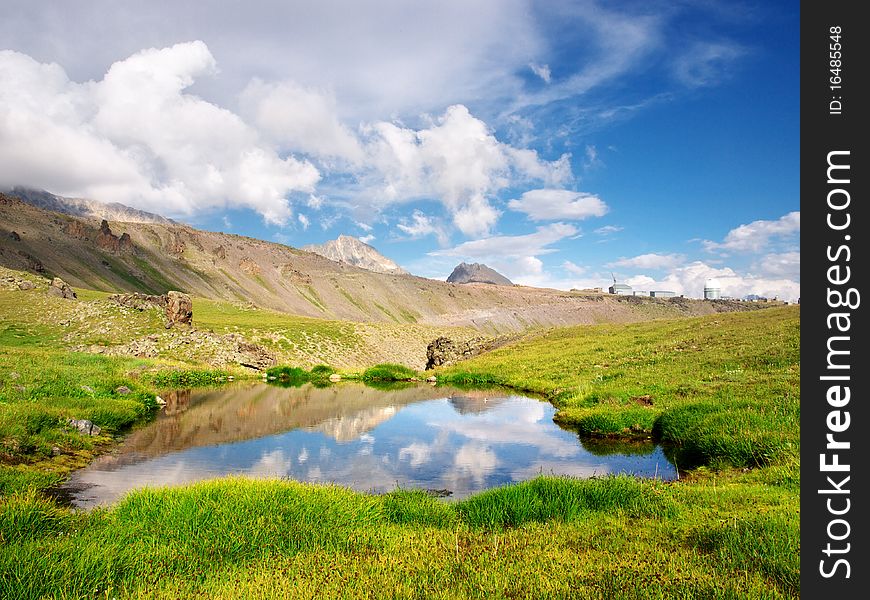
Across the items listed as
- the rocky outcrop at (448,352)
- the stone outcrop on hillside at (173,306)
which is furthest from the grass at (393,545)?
the stone outcrop on hillside at (173,306)

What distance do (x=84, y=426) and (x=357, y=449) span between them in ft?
28.7

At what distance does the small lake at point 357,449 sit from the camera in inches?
498

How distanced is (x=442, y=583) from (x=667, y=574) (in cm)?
252

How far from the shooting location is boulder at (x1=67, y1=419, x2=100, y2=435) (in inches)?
623

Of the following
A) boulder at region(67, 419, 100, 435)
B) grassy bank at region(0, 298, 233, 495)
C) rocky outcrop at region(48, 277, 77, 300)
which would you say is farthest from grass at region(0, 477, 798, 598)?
rocky outcrop at region(48, 277, 77, 300)

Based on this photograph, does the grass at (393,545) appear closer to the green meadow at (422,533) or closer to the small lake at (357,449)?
the green meadow at (422,533)

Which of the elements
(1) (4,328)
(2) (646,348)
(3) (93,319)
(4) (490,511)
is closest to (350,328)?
(3) (93,319)

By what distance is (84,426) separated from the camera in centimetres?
1603

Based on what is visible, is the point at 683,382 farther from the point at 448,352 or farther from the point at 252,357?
the point at 252,357

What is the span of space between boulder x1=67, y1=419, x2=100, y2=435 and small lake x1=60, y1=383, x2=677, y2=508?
1.15 metres

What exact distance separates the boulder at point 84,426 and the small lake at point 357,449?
115 centimetres

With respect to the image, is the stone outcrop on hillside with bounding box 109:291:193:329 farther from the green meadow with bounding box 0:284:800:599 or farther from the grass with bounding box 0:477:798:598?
the grass with bounding box 0:477:798:598

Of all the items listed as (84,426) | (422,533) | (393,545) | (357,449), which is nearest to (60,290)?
(84,426)

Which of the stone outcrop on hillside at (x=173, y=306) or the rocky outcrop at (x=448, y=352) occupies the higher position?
the stone outcrop on hillside at (x=173, y=306)
